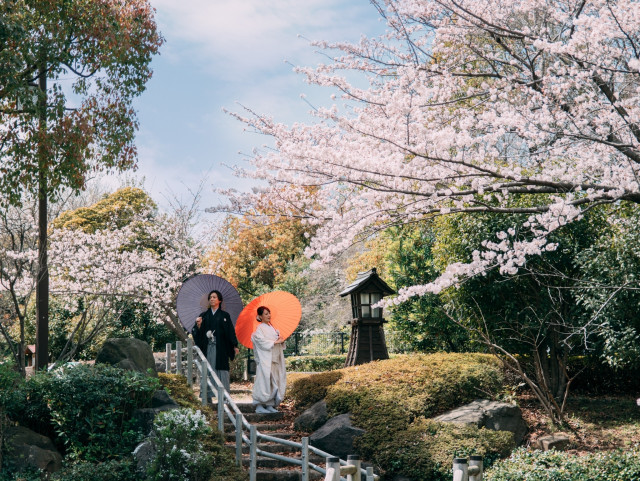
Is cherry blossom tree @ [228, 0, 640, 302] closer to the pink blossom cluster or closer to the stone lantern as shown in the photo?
the stone lantern

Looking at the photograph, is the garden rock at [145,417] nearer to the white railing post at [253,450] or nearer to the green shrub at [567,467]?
the white railing post at [253,450]

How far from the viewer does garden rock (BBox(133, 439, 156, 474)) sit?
23.1 feet

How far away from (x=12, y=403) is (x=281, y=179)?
Result: 13.6ft

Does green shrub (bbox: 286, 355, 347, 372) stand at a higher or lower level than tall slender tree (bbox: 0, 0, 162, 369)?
lower

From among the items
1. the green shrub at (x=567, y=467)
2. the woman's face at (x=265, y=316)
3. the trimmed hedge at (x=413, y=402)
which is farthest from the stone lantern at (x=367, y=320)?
the green shrub at (x=567, y=467)

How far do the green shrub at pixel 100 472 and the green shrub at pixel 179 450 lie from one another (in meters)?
0.42

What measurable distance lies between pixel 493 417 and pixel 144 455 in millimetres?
4912

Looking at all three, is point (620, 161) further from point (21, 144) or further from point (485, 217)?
point (21, 144)

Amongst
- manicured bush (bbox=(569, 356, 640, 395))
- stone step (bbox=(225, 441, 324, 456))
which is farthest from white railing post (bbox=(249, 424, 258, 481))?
manicured bush (bbox=(569, 356, 640, 395))

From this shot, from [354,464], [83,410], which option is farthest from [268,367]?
[354,464]

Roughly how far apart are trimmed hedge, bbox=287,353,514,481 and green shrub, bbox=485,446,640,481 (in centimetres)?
54

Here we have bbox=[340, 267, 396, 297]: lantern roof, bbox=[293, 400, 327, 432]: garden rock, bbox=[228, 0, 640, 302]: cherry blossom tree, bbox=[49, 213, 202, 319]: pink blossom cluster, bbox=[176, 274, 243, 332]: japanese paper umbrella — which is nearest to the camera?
bbox=[228, 0, 640, 302]: cherry blossom tree

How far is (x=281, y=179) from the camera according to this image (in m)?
6.78

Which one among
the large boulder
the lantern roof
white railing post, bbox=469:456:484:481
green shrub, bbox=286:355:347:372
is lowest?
white railing post, bbox=469:456:484:481
